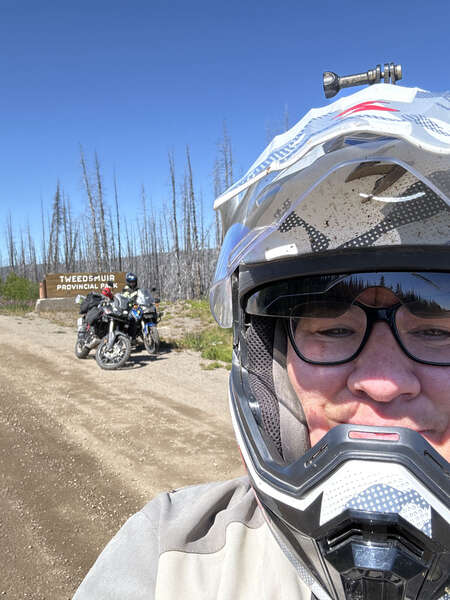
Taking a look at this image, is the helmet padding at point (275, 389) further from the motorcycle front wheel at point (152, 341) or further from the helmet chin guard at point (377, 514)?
the motorcycle front wheel at point (152, 341)

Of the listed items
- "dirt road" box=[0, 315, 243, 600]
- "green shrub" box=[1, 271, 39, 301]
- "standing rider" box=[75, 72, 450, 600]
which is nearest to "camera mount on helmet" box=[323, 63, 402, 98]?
"standing rider" box=[75, 72, 450, 600]

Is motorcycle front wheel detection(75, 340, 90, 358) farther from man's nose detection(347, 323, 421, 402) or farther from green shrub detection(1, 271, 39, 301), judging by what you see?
green shrub detection(1, 271, 39, 301)

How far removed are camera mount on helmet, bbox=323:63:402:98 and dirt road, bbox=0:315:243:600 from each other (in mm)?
2670

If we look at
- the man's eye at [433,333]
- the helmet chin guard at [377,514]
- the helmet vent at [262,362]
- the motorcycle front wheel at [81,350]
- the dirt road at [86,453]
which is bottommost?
the dirt road at [86,453]

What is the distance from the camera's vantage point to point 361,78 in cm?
142

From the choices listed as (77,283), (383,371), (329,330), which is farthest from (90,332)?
(77,283)

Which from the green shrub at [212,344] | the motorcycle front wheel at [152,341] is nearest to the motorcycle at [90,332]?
the motorcycle front wheel at [152,341]

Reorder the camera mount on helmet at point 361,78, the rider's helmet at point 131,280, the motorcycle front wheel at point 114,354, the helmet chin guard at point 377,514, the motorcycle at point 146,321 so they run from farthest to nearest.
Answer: the rider's helmet at point 131,280
the motorcycle at point 146,321
the motorcycle front wheel at point 114,354
the camera mount on helmet at point 361,78
the helmet chin guard at point 377,514

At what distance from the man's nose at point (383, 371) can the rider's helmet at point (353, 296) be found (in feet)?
0.07

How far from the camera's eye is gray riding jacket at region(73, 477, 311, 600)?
102cm

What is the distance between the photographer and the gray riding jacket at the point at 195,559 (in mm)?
1016

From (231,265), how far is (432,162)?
0.49m

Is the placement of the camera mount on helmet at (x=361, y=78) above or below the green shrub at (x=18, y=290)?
above

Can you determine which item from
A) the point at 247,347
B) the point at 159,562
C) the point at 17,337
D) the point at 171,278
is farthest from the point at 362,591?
the point at 171,278
